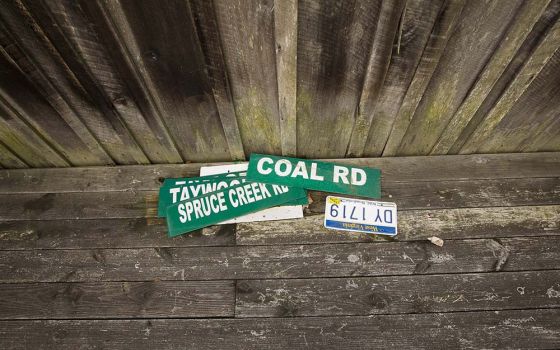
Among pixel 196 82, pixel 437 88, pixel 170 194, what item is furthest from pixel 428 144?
pixel 170 194

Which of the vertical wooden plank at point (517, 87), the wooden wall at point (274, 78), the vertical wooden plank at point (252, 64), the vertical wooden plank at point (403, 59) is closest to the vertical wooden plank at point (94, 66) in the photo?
the wooden wall at point (274, 78)

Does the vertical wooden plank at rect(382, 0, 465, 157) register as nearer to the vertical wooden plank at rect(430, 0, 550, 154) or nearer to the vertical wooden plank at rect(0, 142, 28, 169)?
the vertical wooden plank at rect(430, 0, 550, 154)

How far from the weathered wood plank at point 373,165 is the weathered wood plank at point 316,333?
843 millimetres

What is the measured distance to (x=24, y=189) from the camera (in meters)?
2.27

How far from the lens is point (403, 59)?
1.55m

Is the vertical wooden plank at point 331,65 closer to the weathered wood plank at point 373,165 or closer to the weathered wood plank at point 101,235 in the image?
the weathered wood plank at point 373,165

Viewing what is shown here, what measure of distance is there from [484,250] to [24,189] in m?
2.95

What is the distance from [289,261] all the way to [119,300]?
Result: 3.20ft

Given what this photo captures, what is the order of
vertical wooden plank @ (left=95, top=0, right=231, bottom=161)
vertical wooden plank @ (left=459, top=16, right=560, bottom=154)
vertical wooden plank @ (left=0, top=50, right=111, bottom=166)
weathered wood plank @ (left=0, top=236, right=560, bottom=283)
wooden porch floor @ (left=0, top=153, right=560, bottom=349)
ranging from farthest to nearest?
weathered wood plank @ (left=0, top=236, right=560, bottom=283), wooden porch floor @ (left=0, top=153, right=560, bottom=349), vertical wooden plank @ (left=0, top=50, right=111, bottom=166), vertical wooden plank @ (left=459, top=16, right=560, bottom=154), vertical wooden plank @ (left=95, top=0, right=231, bottom=161)

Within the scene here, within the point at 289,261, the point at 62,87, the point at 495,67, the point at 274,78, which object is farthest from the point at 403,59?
the point at 62,87

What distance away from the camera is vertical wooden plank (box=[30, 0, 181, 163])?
4.46 ft

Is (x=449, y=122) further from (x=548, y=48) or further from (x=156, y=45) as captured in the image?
(x=156, y=45)

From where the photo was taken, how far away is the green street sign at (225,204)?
2023 mm

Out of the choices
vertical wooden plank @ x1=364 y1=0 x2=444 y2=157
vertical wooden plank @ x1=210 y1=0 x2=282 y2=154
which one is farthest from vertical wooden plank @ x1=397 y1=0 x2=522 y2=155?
vertical wooden plank @ x1=210 y1=0 x2=282 y2=154
